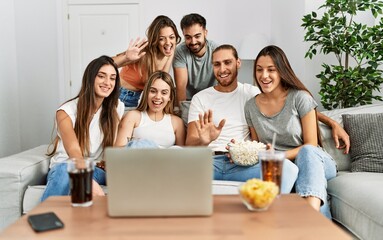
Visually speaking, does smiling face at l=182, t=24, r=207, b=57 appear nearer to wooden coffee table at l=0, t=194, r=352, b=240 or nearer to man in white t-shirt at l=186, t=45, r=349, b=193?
man in white t-shirt at l=186, t=45, r=349, b=193

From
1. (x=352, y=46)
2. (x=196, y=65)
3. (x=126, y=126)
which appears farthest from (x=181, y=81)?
(x=352, y=46)

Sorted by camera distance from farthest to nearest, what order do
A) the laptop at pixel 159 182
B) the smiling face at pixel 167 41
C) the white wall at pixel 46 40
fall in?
the white wall at pixel 46 40 → the smiling face at pixel 167 41 → the laptop at pixel 159 182

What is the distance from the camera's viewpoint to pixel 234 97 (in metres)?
2.76

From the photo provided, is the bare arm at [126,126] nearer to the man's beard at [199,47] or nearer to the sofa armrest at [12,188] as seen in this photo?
the sofa armrest at [12,188]

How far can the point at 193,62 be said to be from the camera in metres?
3.14

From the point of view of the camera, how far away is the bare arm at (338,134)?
259cm

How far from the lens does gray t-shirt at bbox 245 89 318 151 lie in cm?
246

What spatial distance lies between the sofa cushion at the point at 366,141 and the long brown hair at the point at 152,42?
128 centimetres

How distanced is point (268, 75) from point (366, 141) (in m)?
0.67

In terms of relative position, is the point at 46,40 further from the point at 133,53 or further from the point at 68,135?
the point at 68,135

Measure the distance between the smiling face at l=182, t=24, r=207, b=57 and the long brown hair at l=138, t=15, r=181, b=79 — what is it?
91 mm

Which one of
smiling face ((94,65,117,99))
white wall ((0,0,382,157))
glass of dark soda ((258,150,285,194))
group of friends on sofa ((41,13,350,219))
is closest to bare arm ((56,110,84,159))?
group of friends on sofa ((41,13,350,219))

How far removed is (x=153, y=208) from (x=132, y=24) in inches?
137

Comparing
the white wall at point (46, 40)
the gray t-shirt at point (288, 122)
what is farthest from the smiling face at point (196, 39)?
the white wall at point (46, 40)
